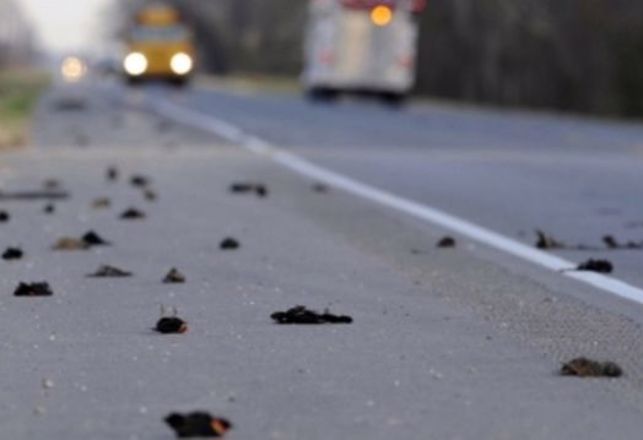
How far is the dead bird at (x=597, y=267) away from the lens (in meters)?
12.5

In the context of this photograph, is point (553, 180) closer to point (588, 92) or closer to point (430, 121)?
point (430, 121)

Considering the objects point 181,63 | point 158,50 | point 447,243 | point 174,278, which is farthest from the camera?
point 158,50

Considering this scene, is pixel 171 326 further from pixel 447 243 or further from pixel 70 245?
pixel 447 243

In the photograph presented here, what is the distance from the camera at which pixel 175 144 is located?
3128 centimetres

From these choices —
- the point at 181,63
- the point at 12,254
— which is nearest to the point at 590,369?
the point at 12,254

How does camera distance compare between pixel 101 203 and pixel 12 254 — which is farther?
pixel 101 203

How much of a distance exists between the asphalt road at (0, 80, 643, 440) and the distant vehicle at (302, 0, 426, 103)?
36.5 m

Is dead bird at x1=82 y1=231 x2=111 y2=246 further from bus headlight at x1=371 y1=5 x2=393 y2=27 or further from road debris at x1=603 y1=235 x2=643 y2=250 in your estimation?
bus headlight at x1=371 y1=5 x2=393 y2=27

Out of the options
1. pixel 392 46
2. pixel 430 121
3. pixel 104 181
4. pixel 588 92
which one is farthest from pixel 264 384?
pixel 588 92

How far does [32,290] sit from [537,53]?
218 feet

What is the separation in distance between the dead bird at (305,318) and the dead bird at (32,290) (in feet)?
5.31

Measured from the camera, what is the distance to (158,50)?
85.4 m

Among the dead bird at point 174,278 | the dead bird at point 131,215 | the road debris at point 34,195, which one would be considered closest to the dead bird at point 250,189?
the road debris at point 34,195

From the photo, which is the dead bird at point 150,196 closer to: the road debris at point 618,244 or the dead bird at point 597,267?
the road debris at point 618,244
